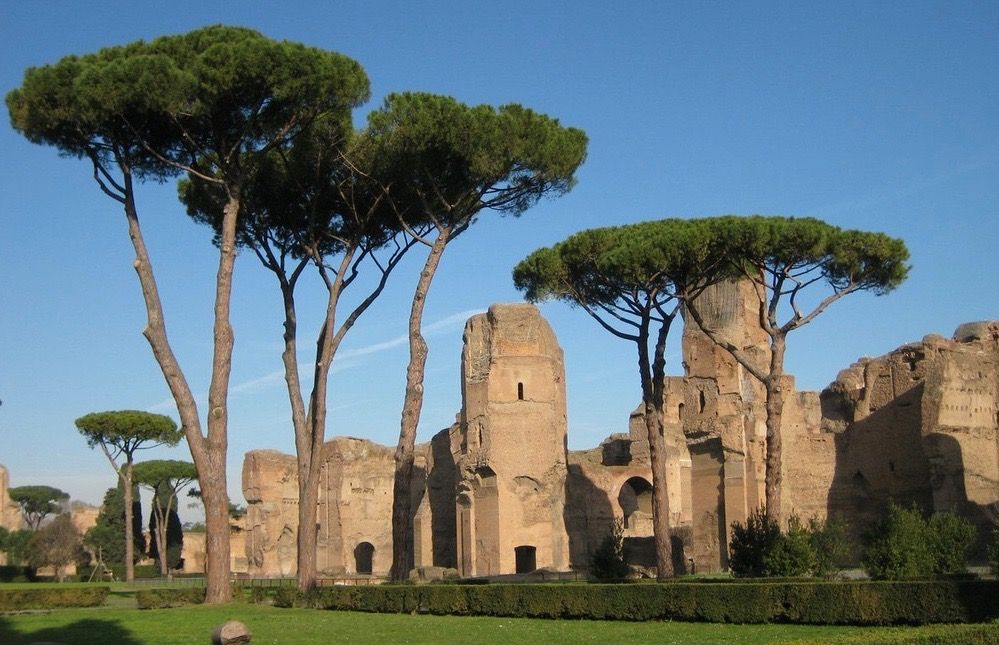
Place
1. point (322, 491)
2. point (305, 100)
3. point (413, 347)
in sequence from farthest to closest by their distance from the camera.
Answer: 1. point (322, 491)
2. point (413, 347)
3. point (305, 100)

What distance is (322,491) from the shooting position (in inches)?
1403

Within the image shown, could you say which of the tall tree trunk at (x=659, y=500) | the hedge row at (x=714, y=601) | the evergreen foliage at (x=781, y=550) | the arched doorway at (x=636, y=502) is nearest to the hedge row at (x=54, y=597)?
the hedge row at (x=714, y=601)

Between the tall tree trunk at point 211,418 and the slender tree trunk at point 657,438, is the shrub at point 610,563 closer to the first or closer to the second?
the slender tree trunk at point 657,438

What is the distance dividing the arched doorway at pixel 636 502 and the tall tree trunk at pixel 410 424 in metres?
14.2

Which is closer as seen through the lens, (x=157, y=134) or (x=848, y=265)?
(x=157, y=134)

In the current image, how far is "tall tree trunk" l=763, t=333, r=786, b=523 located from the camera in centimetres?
1756

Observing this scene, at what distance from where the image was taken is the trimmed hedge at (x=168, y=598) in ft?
54.2

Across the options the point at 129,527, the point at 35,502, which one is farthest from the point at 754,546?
the point at 35,502

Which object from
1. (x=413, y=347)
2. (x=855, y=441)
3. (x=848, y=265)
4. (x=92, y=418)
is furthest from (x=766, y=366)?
(x=92, y=418)

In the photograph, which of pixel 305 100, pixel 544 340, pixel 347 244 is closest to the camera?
pixel 305 100

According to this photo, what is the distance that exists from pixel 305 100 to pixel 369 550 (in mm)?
22283

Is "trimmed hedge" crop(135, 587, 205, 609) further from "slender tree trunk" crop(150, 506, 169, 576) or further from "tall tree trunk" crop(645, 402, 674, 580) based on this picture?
"slender tree trunk" crop(150, 506, 169, 576)

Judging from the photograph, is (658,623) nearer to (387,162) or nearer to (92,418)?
(387,162)

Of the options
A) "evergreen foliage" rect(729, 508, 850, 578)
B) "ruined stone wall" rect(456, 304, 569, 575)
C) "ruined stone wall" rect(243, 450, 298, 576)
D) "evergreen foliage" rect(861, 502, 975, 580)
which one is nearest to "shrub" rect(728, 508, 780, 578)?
"evergreen foliage" rect(729, 508, 850, 578)
